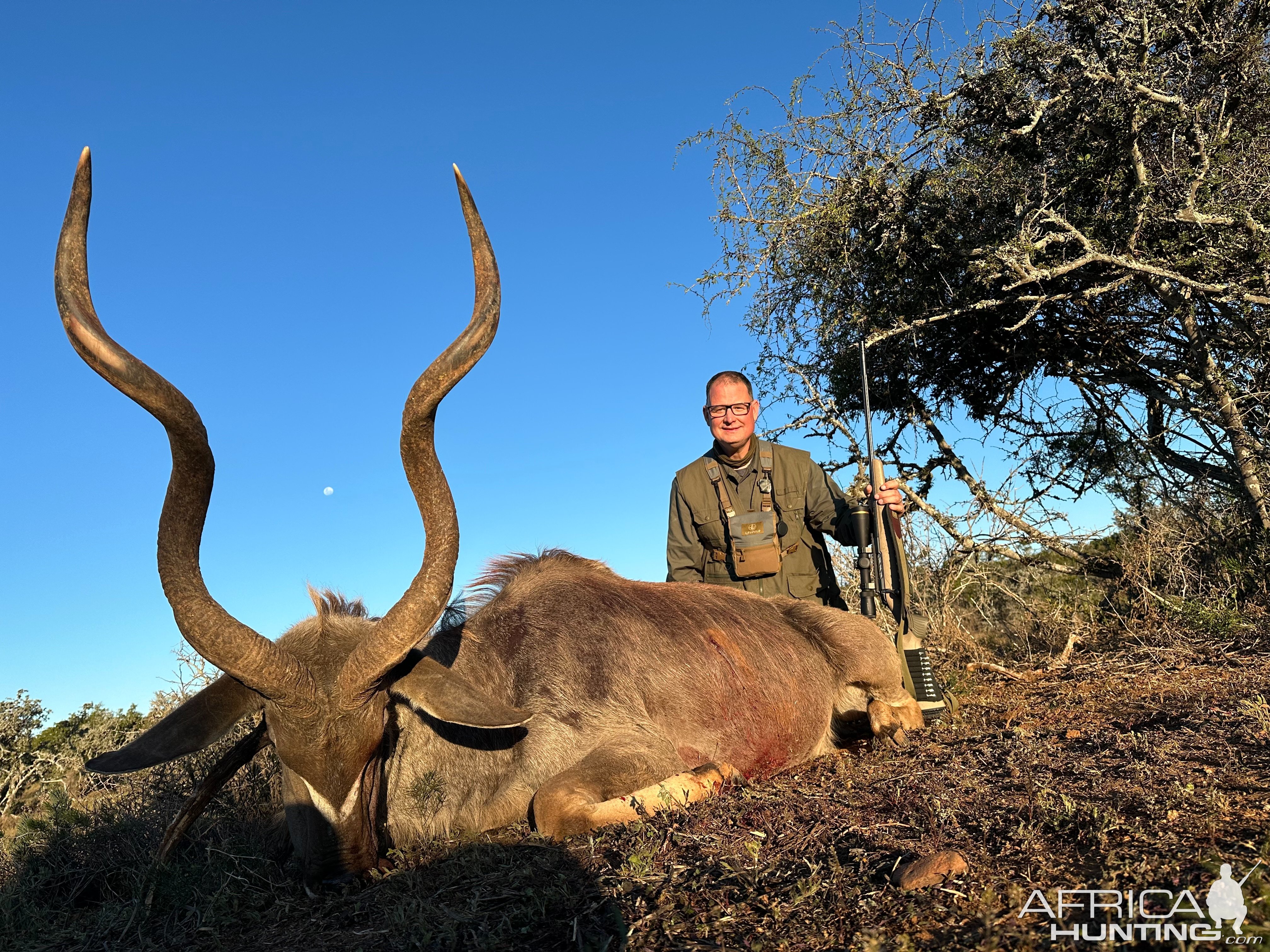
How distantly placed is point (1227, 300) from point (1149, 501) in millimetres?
2386

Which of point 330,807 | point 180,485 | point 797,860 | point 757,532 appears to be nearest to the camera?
point 797,860

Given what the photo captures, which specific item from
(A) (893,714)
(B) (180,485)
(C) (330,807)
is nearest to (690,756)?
(A) (893,714)

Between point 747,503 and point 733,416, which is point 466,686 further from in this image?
point 733,416

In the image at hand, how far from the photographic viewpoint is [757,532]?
7250mm

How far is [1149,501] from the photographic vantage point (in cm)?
968

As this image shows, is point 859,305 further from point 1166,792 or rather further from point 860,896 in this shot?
point 860,896

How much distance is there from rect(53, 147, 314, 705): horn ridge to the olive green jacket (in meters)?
4.06

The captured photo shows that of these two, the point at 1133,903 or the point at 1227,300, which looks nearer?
the point at 1133,903

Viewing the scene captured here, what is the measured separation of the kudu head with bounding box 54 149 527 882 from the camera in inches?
152

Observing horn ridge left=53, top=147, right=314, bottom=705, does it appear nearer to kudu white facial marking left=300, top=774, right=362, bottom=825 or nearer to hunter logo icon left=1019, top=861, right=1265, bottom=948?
kudu white facial marking left=300, top=774, right=362, bottom=825

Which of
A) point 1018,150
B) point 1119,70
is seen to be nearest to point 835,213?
point 1018,150

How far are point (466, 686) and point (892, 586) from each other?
143 inches

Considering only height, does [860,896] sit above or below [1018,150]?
below

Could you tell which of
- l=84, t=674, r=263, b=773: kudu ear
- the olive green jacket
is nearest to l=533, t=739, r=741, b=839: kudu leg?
l=84, t=674, r=263, b=773: kudu ear
